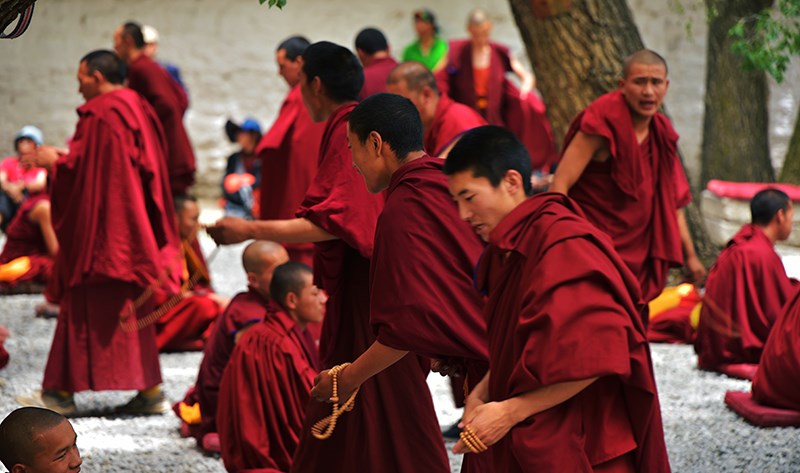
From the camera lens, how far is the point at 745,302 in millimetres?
6086

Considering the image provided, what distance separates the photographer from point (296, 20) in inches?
519

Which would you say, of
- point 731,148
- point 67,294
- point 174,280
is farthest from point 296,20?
point 67,294

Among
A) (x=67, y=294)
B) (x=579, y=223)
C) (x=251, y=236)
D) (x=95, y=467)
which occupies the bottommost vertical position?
(x=95, y=467)

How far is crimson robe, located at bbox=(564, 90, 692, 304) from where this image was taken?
5.19 m

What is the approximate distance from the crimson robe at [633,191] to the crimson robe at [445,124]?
601 mm

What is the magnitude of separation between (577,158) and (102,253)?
2.09 meters

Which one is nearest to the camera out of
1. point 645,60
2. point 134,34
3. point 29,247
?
point 645,60

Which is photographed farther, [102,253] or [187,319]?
[187,319]

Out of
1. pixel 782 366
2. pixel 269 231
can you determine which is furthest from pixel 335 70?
pixel 782 366

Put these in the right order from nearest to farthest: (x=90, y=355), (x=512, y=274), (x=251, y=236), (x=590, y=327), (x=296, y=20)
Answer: (x=590, y=327) < (x=512, y=274) < (x=251, y=236) < (x=90, y=355) < (x=296, y=20)

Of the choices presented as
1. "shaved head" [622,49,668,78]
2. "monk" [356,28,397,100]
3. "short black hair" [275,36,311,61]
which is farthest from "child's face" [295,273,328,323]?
"monk" [356,28,397,100]

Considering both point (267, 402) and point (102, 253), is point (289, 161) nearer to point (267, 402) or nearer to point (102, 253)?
point (102, 253)

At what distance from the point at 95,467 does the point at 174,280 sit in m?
2.14

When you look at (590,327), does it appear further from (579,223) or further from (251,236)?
(251,236)
